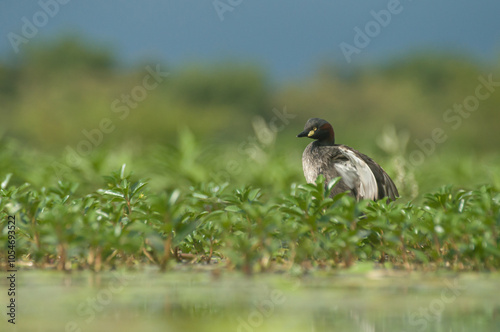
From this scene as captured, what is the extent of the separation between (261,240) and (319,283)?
0.74m

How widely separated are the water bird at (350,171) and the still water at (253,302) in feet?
6.80

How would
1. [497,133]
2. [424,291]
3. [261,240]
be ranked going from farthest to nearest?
[497,133], [261,240], [424,291]

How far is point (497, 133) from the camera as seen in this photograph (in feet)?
124

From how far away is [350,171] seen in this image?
26.4 ft

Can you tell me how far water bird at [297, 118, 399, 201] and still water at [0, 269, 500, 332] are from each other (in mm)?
2073

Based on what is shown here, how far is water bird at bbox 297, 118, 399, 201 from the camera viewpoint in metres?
7.99

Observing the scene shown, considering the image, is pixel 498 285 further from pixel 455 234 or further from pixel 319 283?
pixel 319 283

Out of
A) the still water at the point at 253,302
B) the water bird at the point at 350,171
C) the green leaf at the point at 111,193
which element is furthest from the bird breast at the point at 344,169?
the green leaf at the point at 111,193

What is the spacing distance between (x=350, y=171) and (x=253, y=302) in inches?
138

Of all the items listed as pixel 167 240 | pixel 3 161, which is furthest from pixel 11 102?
pixel 167 240
